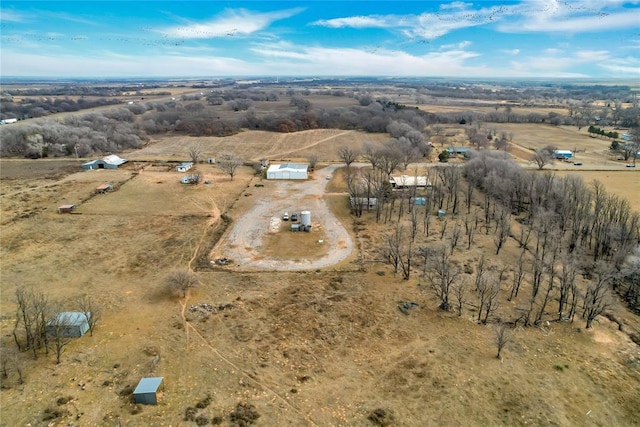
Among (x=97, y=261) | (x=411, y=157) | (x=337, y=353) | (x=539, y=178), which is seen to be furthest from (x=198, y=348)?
(x=411, y=157)

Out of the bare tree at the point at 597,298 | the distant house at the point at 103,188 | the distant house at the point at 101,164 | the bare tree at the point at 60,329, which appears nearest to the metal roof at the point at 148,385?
the bare tree at the point at 60,329

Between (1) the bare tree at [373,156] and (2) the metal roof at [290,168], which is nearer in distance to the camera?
(1) the bare tree at [373,156]

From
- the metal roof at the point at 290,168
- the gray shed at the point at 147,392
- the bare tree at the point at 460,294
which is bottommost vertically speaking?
the gray shed at the point at 147,392

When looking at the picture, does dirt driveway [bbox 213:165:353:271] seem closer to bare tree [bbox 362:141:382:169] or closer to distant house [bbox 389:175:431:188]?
bare tree [bbox 362:141:382:169]

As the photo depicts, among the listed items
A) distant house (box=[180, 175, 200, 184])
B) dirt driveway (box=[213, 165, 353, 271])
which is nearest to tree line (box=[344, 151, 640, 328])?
dirt driveway (box=[213, 165, 353, 271])

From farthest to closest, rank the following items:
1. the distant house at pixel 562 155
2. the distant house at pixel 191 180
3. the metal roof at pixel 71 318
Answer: the distant house at pixel 562 155
the distant house at pixel 191 180
the metal roof at pixel 71 318

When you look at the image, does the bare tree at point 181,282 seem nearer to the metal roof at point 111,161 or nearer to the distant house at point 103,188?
the distant house at point 103,188

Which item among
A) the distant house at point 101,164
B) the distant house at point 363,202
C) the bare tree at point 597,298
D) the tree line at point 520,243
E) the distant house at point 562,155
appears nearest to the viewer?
the bare tree at point 597,298

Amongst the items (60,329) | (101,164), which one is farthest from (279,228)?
(101,164)

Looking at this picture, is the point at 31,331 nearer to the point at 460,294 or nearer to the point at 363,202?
the point at 460,294
